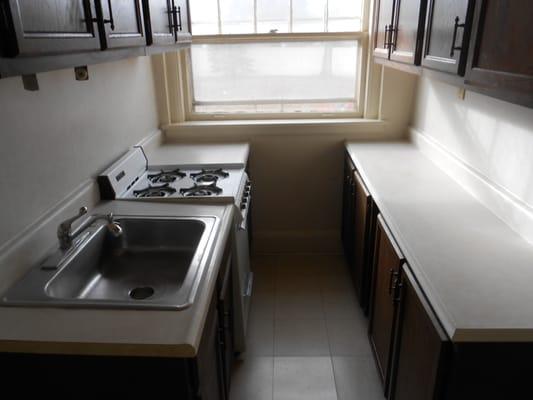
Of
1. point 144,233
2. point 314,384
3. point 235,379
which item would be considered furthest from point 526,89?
point 235,379

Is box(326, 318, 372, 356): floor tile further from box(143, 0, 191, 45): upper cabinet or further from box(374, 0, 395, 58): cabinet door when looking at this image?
box(143, 0, 191, 45): upper cabinet

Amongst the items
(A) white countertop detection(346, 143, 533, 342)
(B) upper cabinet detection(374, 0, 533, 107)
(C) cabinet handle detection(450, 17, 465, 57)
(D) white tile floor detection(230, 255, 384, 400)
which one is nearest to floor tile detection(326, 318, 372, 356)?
(D) white tile floor detection(230, 255, 384, 400)

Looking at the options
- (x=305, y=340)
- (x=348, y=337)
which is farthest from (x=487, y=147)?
(x=305, y=340)

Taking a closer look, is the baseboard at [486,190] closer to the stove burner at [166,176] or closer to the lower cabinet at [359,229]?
the lower cabinet at [359,229]

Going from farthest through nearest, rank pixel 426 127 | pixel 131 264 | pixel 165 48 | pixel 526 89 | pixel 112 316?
1. pixel 426 127
2. pixel 165 48
3. pixel 131 264
4. pixel 112 316
5. pixel 526 89

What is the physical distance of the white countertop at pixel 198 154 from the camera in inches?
101

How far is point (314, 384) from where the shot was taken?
205cm

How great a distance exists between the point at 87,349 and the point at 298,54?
2569 mm

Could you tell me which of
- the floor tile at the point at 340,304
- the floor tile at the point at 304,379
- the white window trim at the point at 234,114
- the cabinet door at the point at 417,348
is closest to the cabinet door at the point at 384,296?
the cabinet door at the point at 417,348

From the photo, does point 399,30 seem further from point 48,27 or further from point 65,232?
point 65,232

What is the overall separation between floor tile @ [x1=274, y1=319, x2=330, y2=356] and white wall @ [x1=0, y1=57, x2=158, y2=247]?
1344 mm

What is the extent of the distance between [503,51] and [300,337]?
1.79 metres

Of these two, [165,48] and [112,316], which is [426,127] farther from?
[112,316]

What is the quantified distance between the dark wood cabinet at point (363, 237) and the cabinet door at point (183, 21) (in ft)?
4.23
